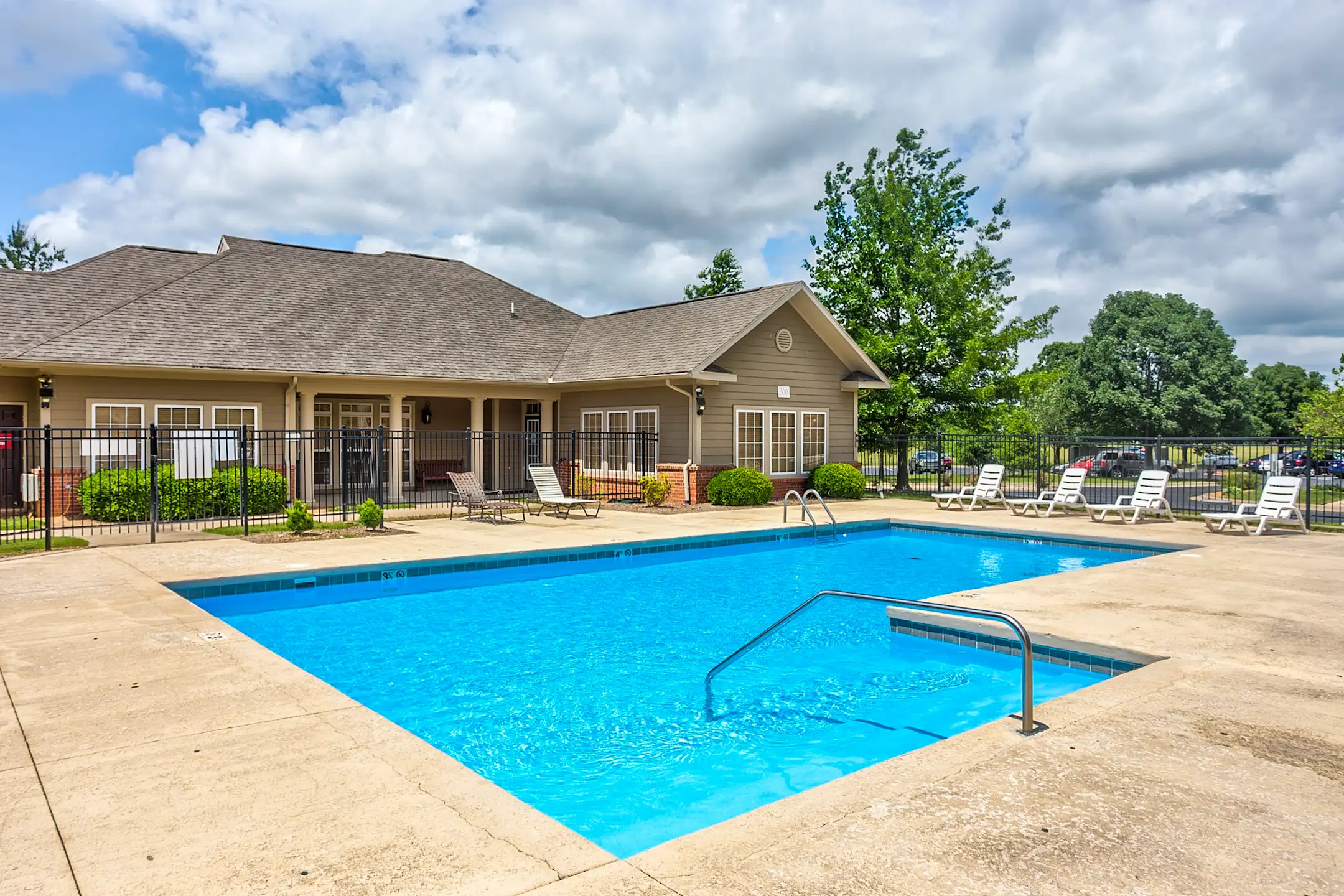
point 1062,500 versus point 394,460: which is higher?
point 394,460

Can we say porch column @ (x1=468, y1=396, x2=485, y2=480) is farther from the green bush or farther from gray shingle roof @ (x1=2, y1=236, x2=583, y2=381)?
the green bush

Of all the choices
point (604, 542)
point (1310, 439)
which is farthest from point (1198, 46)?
point (604, 542)

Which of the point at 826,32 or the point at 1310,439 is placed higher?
the point at 826,32

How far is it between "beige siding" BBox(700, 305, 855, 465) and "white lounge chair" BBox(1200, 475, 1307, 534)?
9.31 metres

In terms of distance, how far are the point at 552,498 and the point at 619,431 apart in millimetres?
4044

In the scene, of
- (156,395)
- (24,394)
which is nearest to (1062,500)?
(156,395)

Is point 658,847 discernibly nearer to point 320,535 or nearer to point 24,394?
point 320,535

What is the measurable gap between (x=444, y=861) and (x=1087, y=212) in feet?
92.9

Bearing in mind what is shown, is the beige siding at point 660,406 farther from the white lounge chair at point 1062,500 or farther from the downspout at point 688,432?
the white lounge chair at point 1062,500

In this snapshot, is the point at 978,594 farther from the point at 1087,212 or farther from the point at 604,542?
the point at 1087,212

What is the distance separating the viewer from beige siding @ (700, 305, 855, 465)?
19219 mm

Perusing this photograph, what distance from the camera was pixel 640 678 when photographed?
6559mm

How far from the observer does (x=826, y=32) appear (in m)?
12.5

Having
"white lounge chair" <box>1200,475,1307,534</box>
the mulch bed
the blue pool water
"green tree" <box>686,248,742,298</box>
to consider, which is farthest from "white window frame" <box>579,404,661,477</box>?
"green tree" <box>686,248,742,298</box>
